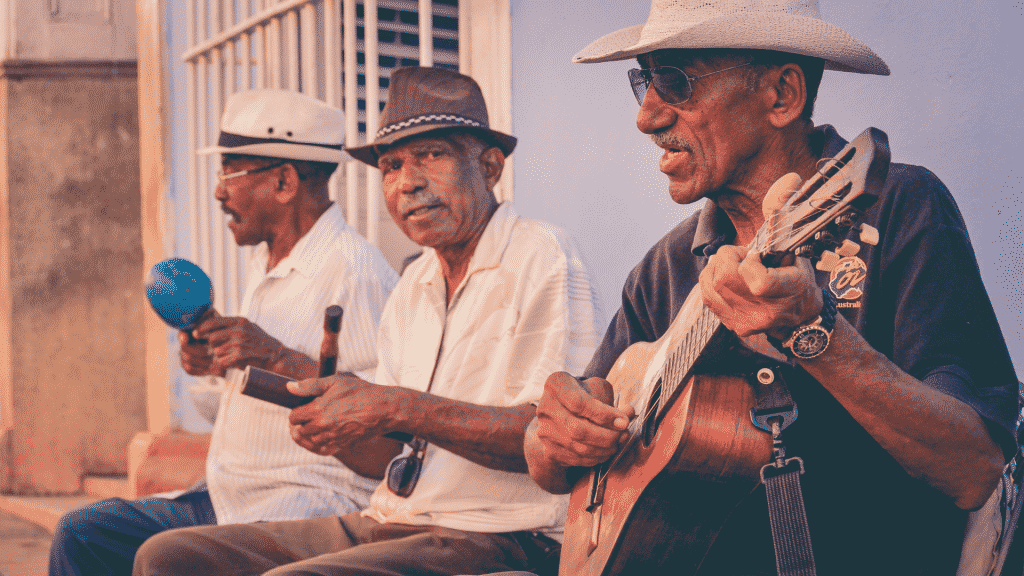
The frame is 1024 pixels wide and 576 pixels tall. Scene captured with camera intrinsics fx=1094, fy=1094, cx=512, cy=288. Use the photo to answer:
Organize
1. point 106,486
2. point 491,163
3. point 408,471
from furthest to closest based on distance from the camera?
point 106,486
point 491,163
point 408,471

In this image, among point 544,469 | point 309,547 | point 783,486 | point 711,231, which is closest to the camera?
point 783,486

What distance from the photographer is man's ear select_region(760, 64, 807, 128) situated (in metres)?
1.97

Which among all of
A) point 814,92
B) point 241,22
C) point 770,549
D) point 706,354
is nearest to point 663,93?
point 814,92

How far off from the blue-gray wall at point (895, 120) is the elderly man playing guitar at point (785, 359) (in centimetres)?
54

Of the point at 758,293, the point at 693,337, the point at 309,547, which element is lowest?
the point at 309,547

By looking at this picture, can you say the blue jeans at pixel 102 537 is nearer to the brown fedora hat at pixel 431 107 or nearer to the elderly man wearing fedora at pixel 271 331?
the elderly man wearing fedora at pixel 271 331

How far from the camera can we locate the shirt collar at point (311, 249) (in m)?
3.51

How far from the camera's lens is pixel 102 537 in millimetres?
3361

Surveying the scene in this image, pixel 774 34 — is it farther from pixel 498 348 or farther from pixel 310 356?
pixel 310 356

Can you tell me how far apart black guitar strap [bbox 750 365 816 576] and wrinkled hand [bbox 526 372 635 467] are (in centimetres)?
40

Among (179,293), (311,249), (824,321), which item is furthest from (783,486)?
(311,249)

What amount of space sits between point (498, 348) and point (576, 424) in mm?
723

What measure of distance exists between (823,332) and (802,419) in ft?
0.91

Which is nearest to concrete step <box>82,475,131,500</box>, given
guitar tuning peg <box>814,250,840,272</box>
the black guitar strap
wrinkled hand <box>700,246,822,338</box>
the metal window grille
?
the metal window grille
